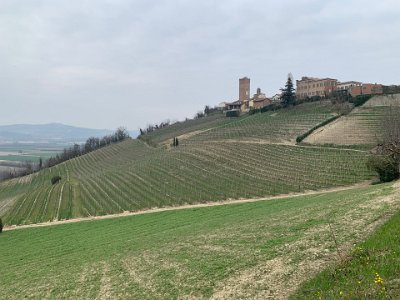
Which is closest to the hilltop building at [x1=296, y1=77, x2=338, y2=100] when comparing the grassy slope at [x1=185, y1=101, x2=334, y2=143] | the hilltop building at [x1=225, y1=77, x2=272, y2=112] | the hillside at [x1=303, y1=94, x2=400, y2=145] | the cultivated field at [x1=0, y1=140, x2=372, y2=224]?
the hilltop building at [x1=225, y1=77, x2=272, y2=112]

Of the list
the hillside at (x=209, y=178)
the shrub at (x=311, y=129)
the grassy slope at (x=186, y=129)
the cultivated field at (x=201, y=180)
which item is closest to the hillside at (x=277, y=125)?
the hillside at (x=209, y=178)

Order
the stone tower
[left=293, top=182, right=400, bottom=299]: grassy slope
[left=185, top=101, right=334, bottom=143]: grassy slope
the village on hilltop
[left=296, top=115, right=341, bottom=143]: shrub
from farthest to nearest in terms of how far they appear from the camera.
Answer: the stone tower < the village on hilltop < [left=185, top=101, right=334, bottom=143]: grassy slope < [left=296, top=115, right=341, bottom=143]: shrub < [left=293, top=182, right=400, bottom=299]: grassy slope

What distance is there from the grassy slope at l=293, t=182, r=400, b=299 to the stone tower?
182662mm

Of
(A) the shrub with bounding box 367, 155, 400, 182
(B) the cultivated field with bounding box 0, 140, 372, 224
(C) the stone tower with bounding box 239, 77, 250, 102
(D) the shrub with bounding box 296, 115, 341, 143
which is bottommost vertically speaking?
(B) the cultivated field with bounding box 0, 140, 372, 224

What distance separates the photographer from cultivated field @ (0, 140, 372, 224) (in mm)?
47666

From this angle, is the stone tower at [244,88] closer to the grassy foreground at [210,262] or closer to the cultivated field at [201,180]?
the cultivated field at [201,180]

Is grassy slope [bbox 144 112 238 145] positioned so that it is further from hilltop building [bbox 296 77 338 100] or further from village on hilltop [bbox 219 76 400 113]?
hilltop building [bbox 296 77 338 100]

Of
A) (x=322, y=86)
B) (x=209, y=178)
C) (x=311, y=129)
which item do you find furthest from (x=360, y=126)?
(x=322, y=86)

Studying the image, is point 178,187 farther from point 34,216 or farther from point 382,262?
point 382,262

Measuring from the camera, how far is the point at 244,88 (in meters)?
193

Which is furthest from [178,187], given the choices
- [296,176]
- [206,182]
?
[296,176]

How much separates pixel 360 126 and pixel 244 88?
121 m

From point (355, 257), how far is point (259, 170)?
145ft

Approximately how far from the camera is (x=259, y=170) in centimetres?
5581
